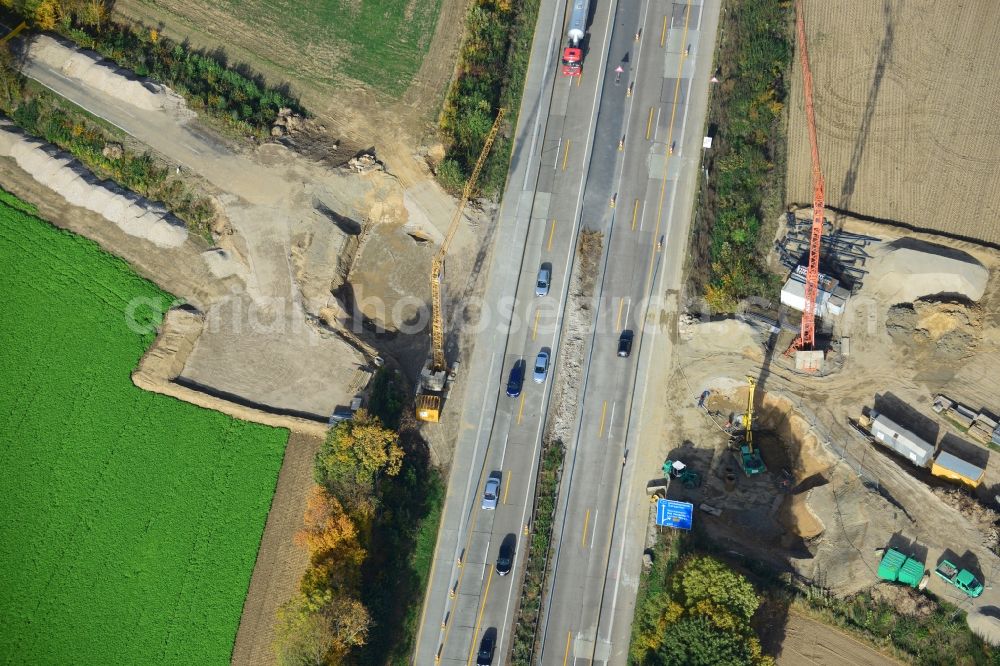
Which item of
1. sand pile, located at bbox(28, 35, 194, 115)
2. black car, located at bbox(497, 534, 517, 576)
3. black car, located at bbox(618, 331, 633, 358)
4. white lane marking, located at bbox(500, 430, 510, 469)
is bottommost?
black car, located at bbox(497, 534, 517, 576)

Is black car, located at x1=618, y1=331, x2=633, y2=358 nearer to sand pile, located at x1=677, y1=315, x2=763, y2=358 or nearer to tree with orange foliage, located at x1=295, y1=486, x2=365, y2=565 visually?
sand pile, located at x1=677, y1=315, x2=763, y2=358

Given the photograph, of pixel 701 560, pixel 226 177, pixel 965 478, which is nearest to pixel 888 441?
pixel 965 478

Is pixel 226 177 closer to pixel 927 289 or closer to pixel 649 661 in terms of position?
pixel 649 661

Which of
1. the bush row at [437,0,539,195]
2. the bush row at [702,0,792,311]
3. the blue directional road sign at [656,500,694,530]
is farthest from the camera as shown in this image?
the bush row at [437,0,539,195]

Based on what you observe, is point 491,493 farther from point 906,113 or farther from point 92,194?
point 906,113

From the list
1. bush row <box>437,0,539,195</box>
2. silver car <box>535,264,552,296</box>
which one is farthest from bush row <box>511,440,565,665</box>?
bush row <box>437,0,539,195</box>

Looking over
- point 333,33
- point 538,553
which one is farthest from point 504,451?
point 333,33
